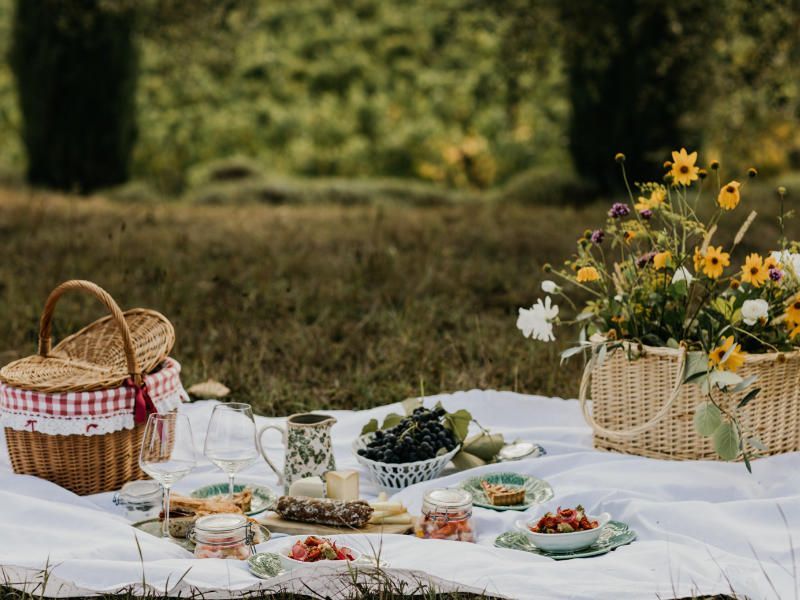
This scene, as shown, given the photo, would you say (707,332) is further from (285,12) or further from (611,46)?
(285,12)

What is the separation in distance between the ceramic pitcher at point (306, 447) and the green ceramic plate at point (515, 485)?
51cm

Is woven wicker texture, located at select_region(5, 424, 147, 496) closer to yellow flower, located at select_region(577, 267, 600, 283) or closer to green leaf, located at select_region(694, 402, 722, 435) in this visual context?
yellow flower, located at select_region(577, 267, 600, 283)

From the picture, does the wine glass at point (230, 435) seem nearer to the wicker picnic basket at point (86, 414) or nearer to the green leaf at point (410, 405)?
the wicker picnic basket at point (86, 414)

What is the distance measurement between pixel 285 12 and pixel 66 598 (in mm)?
15738

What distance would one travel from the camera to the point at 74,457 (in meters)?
3.55

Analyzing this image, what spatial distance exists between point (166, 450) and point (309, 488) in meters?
0.56

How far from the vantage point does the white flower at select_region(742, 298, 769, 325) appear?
134 inches

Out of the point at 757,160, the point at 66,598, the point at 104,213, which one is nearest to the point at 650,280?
the point at 66,598

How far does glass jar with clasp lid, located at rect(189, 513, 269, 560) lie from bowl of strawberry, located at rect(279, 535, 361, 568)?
5.8 inches

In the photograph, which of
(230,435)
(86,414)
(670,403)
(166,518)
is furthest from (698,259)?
(86,414)

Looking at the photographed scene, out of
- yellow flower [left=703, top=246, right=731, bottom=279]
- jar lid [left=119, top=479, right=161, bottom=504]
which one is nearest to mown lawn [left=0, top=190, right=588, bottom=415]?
jar lid [left=119, top=479, right=161, bottom=504]

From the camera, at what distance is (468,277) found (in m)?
6.91

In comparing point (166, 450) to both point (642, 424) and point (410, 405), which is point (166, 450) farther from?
point (642, 424)

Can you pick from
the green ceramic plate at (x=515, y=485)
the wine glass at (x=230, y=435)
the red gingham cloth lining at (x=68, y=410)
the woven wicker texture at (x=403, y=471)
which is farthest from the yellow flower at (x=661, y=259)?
the red gingham cloth lining at (x=68, y=410)
